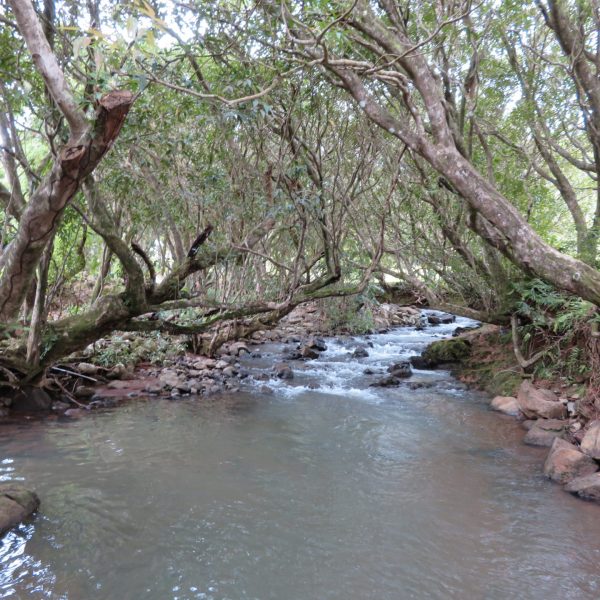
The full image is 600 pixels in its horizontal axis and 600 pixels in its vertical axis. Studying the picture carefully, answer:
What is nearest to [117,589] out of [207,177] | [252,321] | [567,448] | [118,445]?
[118,445]

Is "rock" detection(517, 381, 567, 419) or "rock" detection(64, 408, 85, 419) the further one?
"rock" detection(64, 408, 85, 419)

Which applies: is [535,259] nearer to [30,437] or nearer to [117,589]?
[117,589]

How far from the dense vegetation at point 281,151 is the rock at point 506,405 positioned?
3.73 feet

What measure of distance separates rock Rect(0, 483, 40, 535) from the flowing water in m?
0.11

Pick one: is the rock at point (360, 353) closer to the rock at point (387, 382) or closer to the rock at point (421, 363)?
the rock at point (421, 363)

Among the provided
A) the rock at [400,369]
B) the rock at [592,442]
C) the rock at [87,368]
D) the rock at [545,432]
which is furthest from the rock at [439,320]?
the rock at [87,368]

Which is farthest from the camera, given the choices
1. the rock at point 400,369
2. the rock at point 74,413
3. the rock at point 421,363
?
the rock at point 421,363

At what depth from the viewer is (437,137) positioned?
6512mm

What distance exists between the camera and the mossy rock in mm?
12664

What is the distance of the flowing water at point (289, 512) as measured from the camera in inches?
143

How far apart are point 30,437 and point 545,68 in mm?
11499

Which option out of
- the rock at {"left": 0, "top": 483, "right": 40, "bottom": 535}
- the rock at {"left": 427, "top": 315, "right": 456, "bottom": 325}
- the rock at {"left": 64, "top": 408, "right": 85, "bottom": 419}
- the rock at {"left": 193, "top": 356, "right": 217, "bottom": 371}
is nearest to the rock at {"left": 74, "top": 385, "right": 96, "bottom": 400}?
the rock at {"left": 64, "top": 408, "right": 85, "bottom": 419}

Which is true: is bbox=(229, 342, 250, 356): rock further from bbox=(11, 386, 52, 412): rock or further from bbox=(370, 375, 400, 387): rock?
bbox=(11, 386, 52, 412): rock

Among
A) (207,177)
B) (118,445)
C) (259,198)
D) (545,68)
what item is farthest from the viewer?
(545,68)
